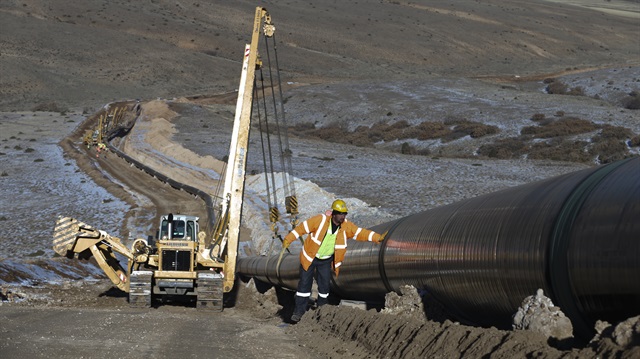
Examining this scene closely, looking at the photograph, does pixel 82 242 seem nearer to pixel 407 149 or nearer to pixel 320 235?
pixel 320 235

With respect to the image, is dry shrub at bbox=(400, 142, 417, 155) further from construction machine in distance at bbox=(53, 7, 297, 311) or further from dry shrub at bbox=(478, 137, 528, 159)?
construction machine in distance at bbox=(53, 7, 297, 311)

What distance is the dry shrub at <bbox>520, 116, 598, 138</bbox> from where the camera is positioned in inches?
2854

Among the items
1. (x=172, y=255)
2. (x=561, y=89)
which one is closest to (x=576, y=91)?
(x=561, y=89)

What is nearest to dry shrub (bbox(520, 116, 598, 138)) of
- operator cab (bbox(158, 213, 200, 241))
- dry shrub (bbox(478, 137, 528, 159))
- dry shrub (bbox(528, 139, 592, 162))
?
dry shrub (bbox(478, 137, 528, 159))

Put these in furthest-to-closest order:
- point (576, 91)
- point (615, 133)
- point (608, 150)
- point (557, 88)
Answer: point (557, 88) < point (576, 91) < point (615, 133) < point (608, 150)

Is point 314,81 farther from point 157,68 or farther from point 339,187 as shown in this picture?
point 339,187

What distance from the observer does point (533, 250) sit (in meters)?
10.5

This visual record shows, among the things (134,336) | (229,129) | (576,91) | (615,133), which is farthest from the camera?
(576,91)

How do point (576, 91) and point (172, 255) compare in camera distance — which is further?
point (576, 91)

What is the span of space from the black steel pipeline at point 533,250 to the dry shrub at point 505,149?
53543 mm

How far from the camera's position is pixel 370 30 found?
186m

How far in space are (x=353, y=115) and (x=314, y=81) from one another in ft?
129

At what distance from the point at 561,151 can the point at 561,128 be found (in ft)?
28.2

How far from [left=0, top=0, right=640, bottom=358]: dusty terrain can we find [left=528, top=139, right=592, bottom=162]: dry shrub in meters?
2.59
